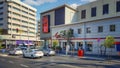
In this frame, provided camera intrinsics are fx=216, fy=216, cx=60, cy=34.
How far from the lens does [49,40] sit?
6669 centimetres

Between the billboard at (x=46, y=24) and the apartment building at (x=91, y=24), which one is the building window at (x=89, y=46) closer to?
the apartment building at (x=91, y=24)

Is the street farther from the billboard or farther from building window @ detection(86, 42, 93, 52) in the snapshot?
the billboard

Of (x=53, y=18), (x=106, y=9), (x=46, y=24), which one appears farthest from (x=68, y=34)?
(x=46, y=24)

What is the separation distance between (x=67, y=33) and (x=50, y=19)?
17.7 m

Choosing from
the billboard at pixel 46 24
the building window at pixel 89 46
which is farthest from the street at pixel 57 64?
the billboard at pixel 46 24

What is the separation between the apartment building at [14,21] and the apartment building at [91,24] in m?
30.4

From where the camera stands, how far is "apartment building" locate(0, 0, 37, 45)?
9850 centimetres

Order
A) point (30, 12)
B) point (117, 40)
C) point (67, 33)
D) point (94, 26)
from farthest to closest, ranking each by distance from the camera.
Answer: point (30, 12) < point (67, 33) < point (94, 26) < point (117, 40)

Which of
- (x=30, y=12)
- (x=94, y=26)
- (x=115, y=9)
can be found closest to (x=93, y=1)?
(x=115, y=9)

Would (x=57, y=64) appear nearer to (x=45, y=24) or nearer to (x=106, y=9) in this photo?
(x=106, y=9)

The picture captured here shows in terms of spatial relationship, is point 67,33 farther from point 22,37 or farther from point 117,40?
point 22,37

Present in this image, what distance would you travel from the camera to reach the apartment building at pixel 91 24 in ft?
137

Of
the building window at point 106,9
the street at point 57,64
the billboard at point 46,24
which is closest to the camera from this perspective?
the street at point 57,64

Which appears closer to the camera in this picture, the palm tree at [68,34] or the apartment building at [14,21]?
the palm tree at [68,34]
